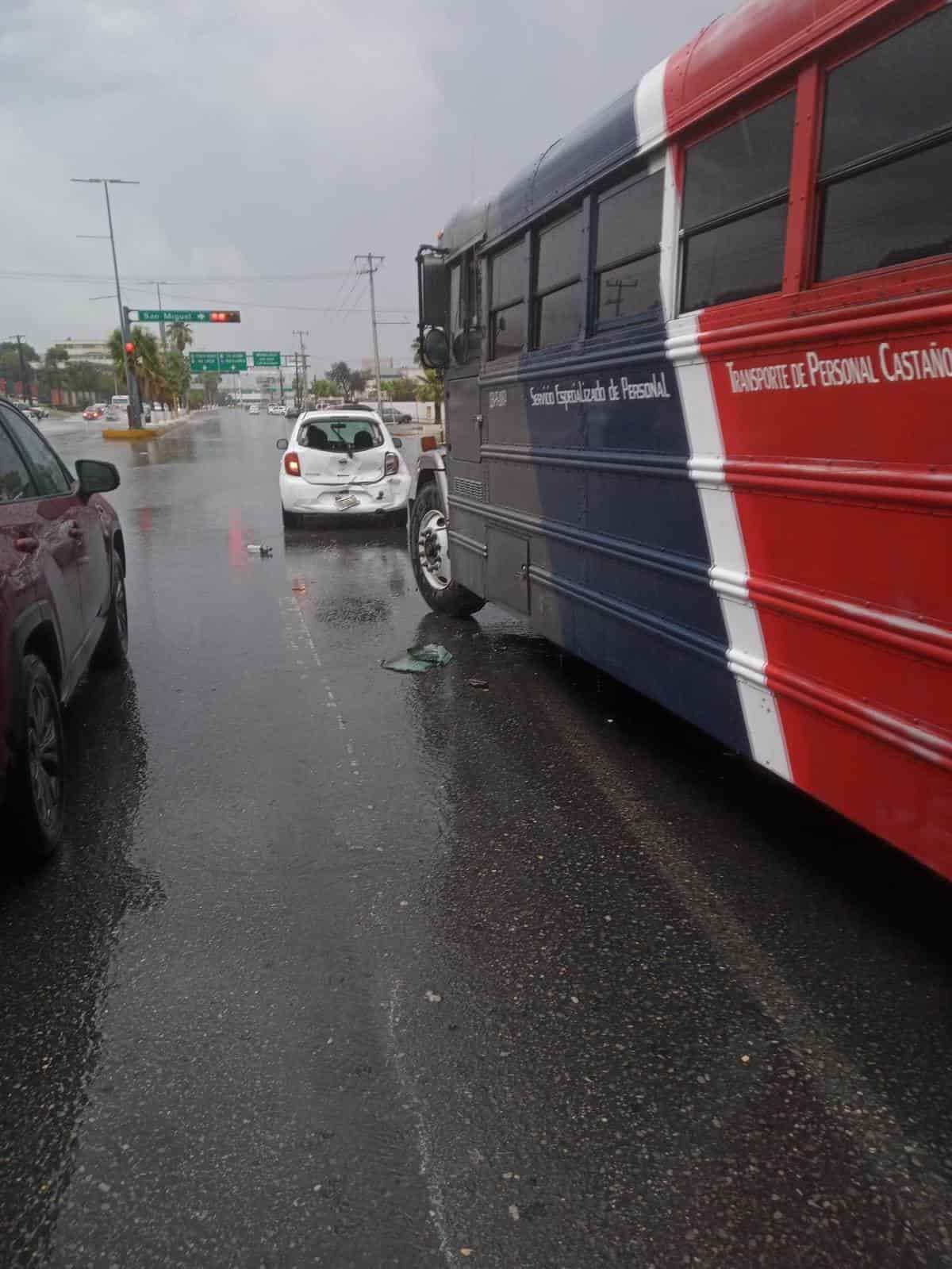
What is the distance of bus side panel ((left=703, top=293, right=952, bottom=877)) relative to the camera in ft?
8.12

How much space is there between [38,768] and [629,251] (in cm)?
310

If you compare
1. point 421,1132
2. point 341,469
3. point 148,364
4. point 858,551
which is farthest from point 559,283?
point 148,364

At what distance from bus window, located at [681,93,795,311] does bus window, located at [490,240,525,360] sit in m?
1.88

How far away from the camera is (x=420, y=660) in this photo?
6.43 metres

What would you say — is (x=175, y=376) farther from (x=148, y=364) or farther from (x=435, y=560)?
(x=435, y=560)

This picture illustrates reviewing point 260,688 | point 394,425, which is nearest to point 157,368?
point 394,425

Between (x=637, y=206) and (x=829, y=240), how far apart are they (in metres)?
1.34

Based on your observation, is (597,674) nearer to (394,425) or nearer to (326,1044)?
(326,1044)

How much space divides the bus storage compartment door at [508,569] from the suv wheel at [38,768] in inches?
106

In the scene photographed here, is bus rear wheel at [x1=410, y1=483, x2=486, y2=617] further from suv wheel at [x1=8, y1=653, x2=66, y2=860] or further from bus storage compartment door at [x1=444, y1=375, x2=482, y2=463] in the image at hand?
suv wheel at [x1=8, y1=653, x2=66, y2=860]

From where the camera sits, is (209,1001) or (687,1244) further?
(209,1001)

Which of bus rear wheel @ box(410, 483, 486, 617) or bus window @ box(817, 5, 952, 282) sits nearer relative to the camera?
bus window @ box(817, 5, 952, 282)

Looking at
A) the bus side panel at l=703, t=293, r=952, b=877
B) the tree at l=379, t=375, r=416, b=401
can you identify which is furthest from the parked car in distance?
the bus side panel at l=703, t=293, r=952, b=877

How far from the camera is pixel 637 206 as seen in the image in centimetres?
393
